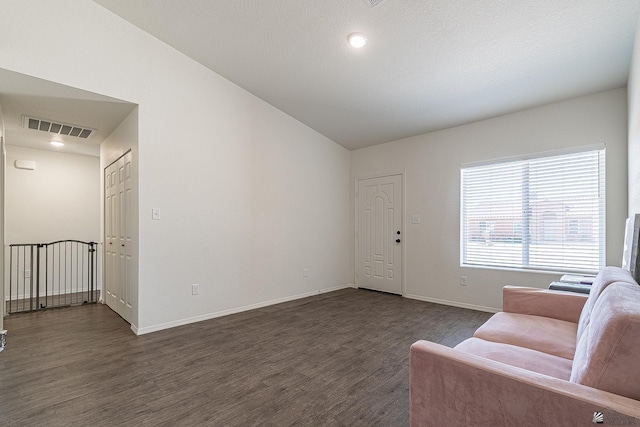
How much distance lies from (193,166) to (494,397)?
374 cm

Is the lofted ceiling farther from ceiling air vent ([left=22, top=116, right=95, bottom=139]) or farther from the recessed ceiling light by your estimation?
the recessed ceiling light

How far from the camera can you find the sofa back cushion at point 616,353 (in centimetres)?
99

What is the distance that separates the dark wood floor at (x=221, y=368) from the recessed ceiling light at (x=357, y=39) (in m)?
3.05

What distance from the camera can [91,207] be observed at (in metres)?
5.79

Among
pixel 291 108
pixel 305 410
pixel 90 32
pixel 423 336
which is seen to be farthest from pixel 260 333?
pixel 90 32

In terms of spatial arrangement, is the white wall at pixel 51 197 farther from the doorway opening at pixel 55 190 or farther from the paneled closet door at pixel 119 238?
the paneled closet door at pixel 119 238

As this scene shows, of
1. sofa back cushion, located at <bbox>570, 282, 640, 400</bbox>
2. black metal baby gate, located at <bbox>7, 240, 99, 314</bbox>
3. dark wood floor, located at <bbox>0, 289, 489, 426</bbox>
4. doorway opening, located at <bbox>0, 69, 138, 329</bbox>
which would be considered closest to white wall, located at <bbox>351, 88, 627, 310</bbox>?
dark wood floor, located at <bbox>0, 289, 489, 426</bbox>

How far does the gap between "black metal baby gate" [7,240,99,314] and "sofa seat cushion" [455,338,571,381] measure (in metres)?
5.36

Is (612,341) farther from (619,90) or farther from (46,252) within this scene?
(46,252)

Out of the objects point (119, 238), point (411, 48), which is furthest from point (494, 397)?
point (119, 238)

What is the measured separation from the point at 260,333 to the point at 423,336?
177 centimetres

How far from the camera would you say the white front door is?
527cm

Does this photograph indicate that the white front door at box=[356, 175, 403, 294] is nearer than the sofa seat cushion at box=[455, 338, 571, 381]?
No

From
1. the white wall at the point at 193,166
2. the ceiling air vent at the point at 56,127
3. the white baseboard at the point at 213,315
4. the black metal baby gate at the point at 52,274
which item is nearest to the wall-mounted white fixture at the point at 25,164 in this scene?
the black metal baby gate at the point at 52,274
